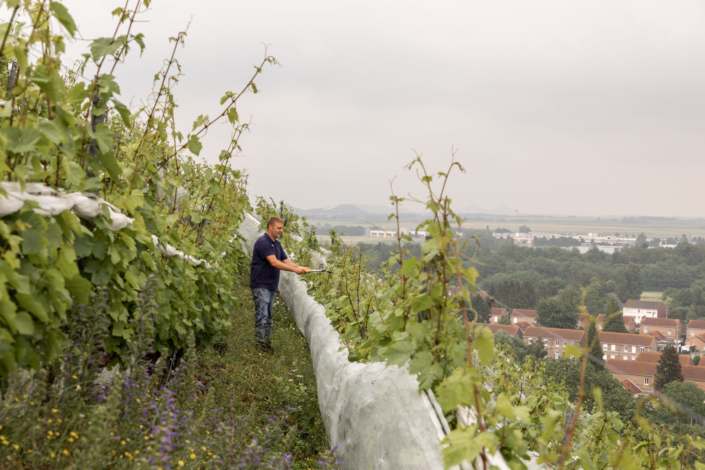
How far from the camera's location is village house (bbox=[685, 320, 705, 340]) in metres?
45.5

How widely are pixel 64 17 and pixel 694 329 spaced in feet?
197

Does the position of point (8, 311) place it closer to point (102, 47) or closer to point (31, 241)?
point (31, 241)

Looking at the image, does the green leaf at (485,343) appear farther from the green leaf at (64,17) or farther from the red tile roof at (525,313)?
the red tile roof at (525,313)

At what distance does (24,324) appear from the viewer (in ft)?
5.48

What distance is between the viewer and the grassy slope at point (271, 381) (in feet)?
12.5

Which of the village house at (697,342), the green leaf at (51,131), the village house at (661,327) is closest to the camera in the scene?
the green leaf at (51,131)

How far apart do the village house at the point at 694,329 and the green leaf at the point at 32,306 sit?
57.4 meters

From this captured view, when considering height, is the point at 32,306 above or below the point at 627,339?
above

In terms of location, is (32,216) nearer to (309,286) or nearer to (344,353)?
(344,353)

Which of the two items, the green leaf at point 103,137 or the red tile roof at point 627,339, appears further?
the red tile roof at point 627,339

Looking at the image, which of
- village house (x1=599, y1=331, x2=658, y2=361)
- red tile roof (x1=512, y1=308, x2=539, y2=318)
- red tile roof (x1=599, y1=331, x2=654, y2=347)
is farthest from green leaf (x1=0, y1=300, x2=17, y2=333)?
red tile roof (x1=512, y1=308, x2=539, y2=318)

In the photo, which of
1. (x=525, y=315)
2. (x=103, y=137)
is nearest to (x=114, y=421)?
(x=103, y=137)

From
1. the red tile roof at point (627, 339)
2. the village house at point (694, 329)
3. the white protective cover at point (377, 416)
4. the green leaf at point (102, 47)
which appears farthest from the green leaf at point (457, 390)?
the village house at point (694, 329)

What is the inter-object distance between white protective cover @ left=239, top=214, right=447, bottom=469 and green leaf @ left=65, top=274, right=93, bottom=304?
1604 mm
